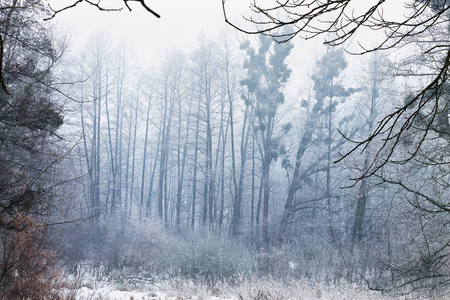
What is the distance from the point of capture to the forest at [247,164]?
27.9ft

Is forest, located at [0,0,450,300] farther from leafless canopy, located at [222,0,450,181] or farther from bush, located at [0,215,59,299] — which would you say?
leafless canopy, located at [222,0,450,181]

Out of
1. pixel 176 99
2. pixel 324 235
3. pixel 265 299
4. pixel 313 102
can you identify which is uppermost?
pixel 176 99

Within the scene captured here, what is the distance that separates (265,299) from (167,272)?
6.73 meters

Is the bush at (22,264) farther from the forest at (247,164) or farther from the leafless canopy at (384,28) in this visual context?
the leafless canopy at (384,28)

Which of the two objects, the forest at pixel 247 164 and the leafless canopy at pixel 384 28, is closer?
the leafless canopy at pixel 384 28

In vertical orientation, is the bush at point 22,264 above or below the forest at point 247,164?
below

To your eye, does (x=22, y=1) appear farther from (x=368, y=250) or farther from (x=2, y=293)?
(x=368, y=250)

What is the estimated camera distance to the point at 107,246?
17281 millimetres

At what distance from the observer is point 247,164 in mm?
27484

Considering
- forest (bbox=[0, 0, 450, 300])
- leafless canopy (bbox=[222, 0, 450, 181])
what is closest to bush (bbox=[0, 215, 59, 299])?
forest (bbox=[0, 0, 450, 300])

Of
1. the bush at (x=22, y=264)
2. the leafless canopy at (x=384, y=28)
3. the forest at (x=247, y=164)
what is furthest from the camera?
the forest at (x=247, y=164)

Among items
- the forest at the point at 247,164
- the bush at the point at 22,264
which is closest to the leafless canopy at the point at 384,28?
the forest at the point at 247,164

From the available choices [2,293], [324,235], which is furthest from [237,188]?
[2,293]

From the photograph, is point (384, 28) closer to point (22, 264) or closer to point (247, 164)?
point (22, 264)
